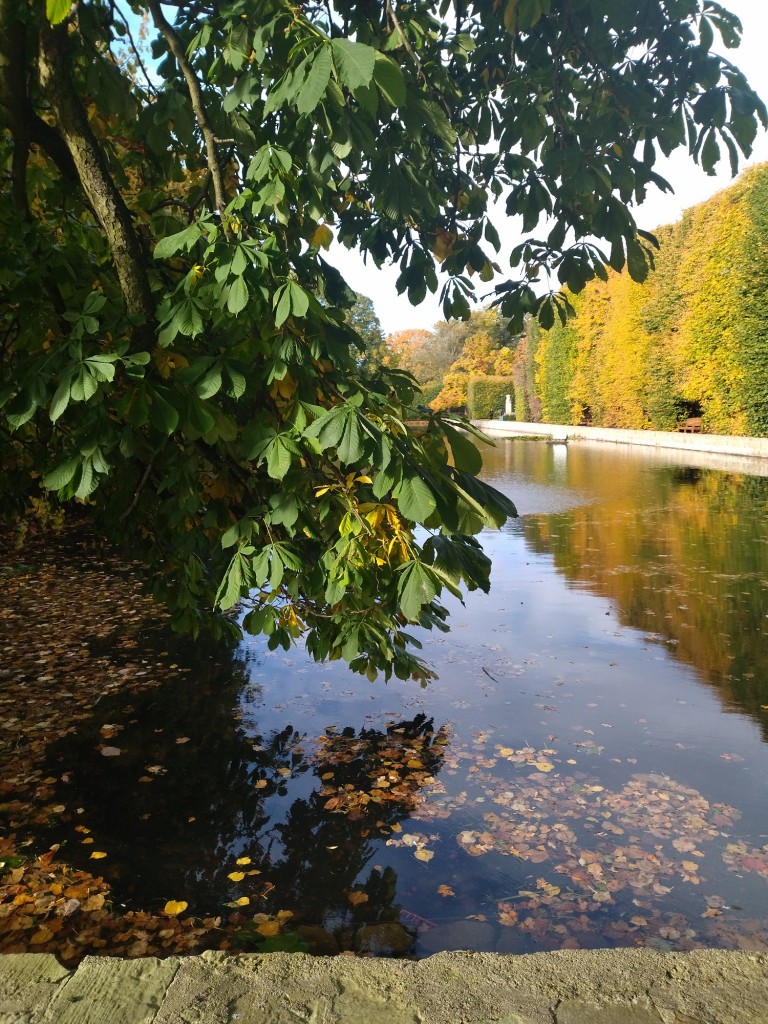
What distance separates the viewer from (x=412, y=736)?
5551 millimetres

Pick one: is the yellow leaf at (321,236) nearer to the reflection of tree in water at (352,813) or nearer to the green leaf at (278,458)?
the green leaf at (278,458)

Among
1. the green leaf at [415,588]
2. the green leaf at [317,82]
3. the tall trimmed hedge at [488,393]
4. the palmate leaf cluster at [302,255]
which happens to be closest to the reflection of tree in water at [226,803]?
the palmate leaf cluster at [302,255]

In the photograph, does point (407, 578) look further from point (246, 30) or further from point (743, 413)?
point (743, 413)

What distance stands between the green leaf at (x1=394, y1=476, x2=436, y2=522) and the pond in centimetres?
187

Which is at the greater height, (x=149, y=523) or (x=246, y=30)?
(x=246, y=30)

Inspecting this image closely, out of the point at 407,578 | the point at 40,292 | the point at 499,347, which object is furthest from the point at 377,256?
the point at 499,347

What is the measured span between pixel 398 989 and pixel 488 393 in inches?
2656

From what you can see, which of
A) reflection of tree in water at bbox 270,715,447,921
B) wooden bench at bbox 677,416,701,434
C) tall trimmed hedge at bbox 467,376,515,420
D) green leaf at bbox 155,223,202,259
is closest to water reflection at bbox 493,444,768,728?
reflection of tree in water at bbox 270,715,447,921

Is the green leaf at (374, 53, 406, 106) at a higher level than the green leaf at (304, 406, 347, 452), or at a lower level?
higher

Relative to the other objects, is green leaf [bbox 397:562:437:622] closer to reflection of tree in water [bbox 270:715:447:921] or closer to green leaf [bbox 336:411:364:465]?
green leaf [bbox 336:411:364:465]

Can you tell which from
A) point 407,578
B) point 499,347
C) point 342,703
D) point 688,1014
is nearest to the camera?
point 688,1014

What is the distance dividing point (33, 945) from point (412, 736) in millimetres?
2759

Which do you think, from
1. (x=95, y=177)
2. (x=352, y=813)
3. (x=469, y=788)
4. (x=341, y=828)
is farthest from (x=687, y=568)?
(x=95, y=177)

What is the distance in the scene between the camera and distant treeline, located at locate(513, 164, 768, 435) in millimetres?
26312
